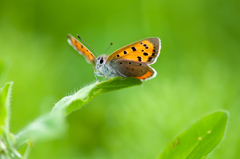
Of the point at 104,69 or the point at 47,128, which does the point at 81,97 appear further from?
the point at 104,69

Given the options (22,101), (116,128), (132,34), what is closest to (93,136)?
(116,128)

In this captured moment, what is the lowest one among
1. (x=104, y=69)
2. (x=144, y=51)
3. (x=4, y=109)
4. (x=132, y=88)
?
(x=4, y=109)

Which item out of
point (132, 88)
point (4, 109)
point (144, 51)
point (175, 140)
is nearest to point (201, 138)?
point (175, 140)

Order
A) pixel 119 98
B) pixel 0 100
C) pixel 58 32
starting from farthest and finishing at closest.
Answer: pixel 58 32, pixel 119 98, pixel 0 100

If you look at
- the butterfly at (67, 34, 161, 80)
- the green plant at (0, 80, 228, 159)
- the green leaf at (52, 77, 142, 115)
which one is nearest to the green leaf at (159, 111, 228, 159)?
the green plant at (0, 80, 228, 159)

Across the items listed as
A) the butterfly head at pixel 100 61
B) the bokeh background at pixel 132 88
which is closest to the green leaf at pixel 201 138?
the butterfly head at pixel 100 61

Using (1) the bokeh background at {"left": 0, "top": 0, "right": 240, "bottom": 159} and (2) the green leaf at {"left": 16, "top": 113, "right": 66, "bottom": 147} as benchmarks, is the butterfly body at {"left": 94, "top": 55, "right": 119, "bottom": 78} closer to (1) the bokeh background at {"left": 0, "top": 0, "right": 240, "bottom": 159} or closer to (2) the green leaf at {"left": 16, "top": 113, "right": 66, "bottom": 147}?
(1) the bokeh background at {"left": 0, "top": 0, "right": 240, "bottom": 159}

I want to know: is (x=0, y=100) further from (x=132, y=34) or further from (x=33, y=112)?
(x=132, y=34)
